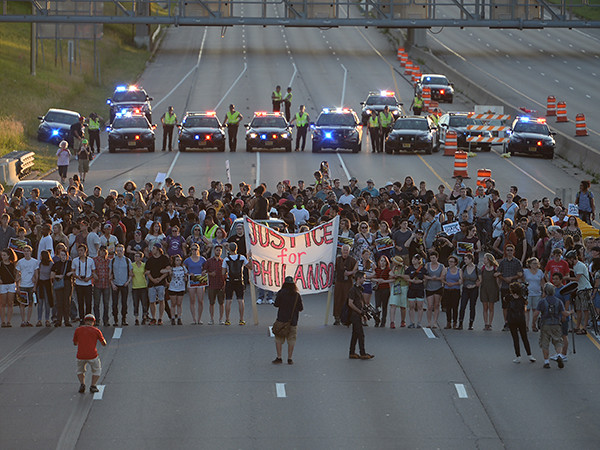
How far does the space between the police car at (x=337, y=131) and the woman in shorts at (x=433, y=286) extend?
2411cm

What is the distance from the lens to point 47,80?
65.0 metres

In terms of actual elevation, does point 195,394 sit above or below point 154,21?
below

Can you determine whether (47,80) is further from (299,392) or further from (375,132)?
(299,392)

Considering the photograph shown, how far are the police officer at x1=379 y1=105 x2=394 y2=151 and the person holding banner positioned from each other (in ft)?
80.7

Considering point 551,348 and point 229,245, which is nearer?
point 551,348

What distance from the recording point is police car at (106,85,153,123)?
54781mm

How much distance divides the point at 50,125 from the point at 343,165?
40.5 feet

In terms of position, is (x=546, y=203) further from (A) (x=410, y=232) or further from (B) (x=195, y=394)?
(B) (x=195, y=394)

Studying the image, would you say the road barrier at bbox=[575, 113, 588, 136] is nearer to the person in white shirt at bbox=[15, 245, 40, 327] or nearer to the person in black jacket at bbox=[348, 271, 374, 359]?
the person in black jacket at bbox=[348, 271, 374, 359]

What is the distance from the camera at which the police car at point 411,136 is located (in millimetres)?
47688

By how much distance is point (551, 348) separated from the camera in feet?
73.5

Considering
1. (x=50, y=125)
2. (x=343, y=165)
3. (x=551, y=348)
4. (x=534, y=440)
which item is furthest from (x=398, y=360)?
(x=50, y=125)

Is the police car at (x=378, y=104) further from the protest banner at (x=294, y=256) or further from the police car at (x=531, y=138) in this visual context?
the protest banner at (x=294, y=256)

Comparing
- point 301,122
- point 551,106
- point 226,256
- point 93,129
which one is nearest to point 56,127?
point 93,129
